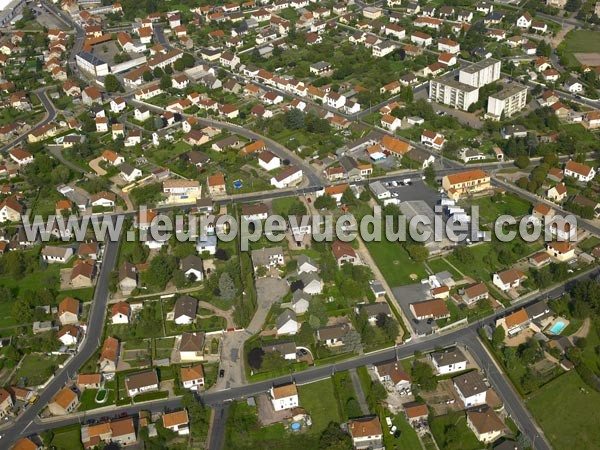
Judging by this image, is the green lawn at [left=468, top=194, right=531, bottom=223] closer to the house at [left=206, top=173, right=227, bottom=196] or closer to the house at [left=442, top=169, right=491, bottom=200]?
the house at [left=442, top=169, right=491, bottom=200]

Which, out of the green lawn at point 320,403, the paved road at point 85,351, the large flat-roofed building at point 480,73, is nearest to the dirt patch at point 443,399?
the green lawn at point 320,403

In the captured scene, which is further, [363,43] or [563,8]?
[563,8]

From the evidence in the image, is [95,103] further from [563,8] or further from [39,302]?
[563,8]

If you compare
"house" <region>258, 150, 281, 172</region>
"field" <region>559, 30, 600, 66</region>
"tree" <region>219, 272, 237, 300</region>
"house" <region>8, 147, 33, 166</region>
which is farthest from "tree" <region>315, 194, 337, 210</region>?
"field" <region>559, 30, 600, 66</region>

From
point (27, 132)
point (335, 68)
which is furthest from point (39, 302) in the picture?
point (335, 68)

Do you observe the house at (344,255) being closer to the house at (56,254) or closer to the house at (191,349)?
the house at (191,349)

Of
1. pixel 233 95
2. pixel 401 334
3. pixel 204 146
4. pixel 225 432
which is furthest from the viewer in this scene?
pixel 233 95
